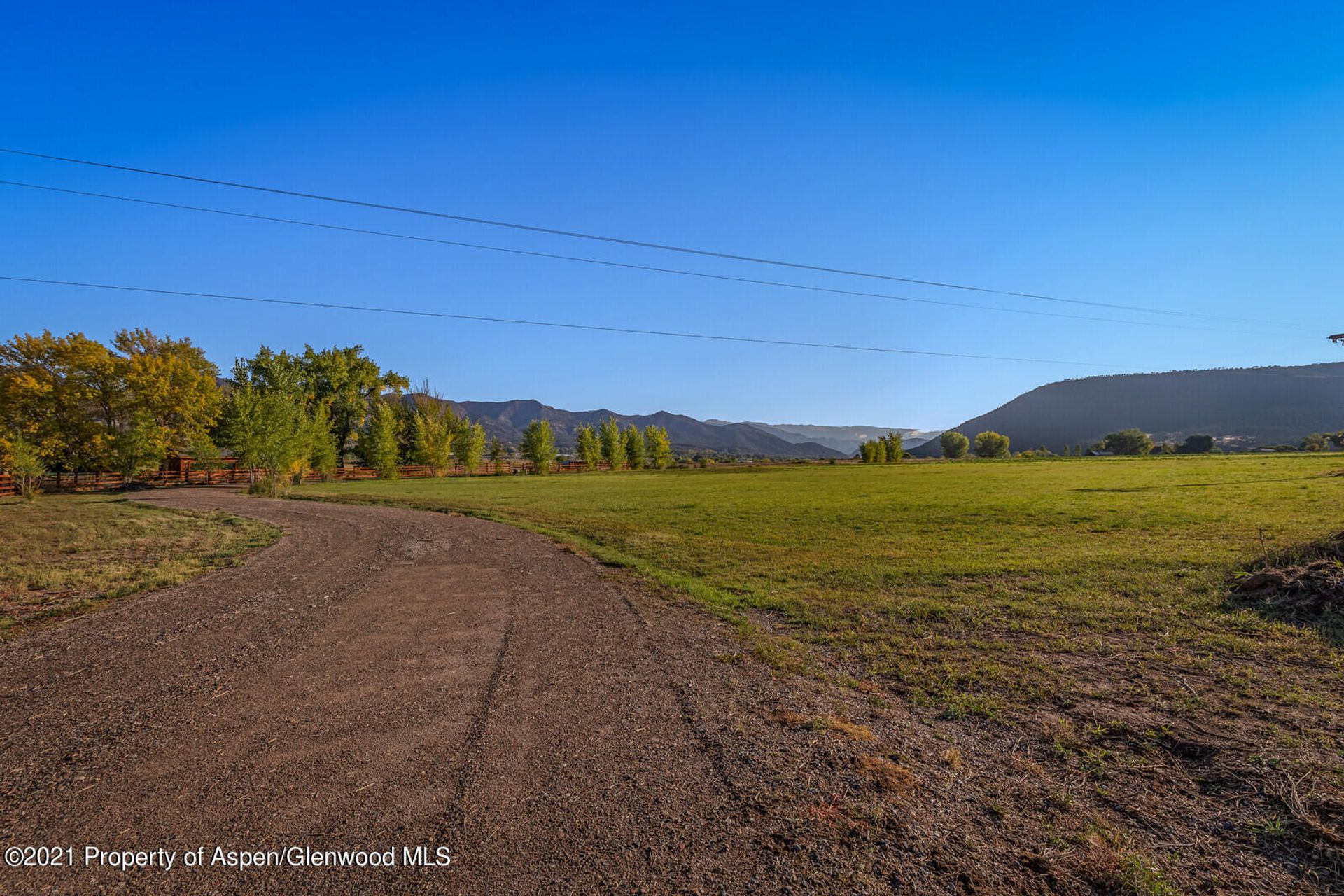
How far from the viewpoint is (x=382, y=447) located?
62.8 m

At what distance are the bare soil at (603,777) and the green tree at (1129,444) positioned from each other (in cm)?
16762

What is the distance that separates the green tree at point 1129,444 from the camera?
137m

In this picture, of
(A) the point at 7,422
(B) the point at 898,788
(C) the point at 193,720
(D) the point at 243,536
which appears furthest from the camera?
(A) the point at 7,422

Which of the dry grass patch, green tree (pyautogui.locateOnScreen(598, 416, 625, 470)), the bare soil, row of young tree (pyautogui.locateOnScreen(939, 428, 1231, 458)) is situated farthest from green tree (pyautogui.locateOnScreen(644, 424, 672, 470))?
the dry grass patch

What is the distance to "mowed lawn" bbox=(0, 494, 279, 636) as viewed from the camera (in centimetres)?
892

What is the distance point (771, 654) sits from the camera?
21.9 ft

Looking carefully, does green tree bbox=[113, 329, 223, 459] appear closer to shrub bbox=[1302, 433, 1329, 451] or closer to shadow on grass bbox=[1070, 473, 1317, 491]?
shadow on grass bbox=[1070, 473, 1317, 491]

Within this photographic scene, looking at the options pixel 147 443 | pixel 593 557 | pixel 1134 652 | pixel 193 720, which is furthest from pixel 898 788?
pixel 147 443

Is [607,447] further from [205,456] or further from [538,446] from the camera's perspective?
[205,456]

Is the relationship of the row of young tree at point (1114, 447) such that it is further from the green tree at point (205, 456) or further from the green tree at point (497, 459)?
the green tree at point (205, 456)

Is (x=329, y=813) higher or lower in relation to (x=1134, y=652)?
higher

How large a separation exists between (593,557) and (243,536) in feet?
37.0

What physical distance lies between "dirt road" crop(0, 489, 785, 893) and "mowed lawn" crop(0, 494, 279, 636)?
4.79 ft

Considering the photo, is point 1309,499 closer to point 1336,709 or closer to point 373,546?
point 1336,709
